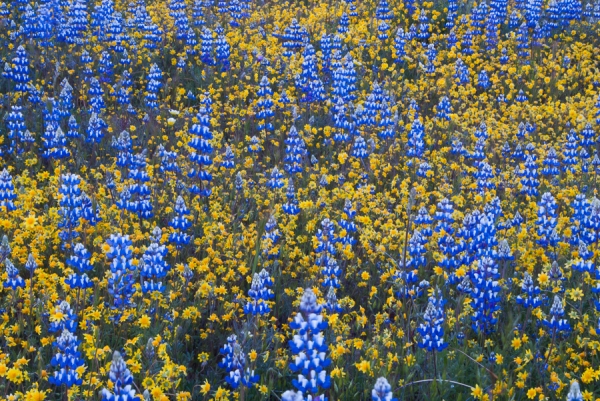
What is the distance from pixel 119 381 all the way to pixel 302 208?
3422 millimetres

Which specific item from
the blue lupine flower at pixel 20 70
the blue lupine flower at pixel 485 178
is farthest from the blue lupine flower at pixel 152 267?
the blue lupine flower at pixel 20 70

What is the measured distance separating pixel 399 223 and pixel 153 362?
9.52ft

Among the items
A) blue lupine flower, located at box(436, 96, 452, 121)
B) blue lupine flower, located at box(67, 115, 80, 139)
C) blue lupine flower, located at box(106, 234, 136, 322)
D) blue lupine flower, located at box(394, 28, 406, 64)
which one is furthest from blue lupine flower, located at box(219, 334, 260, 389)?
blue lupine flower, located at box(394, 28, 406, 64)

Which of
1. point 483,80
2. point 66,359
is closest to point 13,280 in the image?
point 66,359

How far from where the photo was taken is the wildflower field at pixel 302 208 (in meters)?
3.89

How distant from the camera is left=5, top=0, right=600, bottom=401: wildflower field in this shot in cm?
389

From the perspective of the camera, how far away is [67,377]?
3275 millimetres

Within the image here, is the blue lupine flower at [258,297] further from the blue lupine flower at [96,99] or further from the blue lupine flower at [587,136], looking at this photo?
the blue lupine flower at [587,136]

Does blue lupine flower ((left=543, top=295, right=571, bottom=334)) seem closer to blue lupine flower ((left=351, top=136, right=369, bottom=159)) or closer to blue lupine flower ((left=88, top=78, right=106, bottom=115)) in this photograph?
blue lupine flower ((left=351, top=136, right=369, bottom=159))

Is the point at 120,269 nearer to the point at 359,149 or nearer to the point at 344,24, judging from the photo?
the point at 359,149

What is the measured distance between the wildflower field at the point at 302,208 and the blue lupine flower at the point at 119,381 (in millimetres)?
15

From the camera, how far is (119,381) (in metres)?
2.81

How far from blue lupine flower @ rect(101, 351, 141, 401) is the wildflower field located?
0.05 feet

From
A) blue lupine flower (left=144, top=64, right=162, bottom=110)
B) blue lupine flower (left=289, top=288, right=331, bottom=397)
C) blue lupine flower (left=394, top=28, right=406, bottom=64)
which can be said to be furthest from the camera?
blue lupine flower (left=394, top=28, right=406, bottom=64)
